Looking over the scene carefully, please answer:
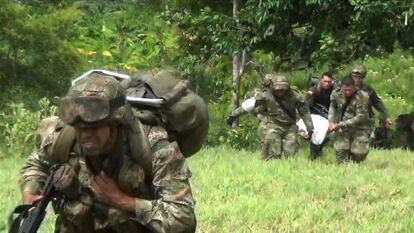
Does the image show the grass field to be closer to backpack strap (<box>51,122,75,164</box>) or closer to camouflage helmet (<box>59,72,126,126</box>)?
backpack strap (<box>51,122,75,164</box>)

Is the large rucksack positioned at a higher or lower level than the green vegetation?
higher

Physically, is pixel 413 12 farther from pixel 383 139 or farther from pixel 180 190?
pixel 383 139

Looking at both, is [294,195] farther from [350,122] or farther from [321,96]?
[321,96]

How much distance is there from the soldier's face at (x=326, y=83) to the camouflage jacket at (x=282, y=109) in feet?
8.40

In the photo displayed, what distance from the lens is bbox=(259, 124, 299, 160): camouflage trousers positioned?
13.3m

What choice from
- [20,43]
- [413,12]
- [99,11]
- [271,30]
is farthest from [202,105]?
[99,11]

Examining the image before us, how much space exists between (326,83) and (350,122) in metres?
3.15

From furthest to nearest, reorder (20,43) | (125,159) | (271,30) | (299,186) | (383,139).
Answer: (20,43) → (383,139) → (299,186) → (271,30) → (125,159)

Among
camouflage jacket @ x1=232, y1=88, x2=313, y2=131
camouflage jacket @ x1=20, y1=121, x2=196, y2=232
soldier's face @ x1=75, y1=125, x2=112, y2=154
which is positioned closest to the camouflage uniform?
camouflage jacket @ x1=232, y1=88, x2=313, y2=131

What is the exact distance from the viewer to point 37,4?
21.3 meters

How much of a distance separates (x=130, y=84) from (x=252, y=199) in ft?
16.2

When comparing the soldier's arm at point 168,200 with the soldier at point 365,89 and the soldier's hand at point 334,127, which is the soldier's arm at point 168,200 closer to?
the soldier's hand at point 334,127

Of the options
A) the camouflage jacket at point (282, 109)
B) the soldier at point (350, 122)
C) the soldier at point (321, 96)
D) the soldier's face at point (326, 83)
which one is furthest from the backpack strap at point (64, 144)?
the soldier's face at point (326, 83)

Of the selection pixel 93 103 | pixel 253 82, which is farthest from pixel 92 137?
pixel 253 82
